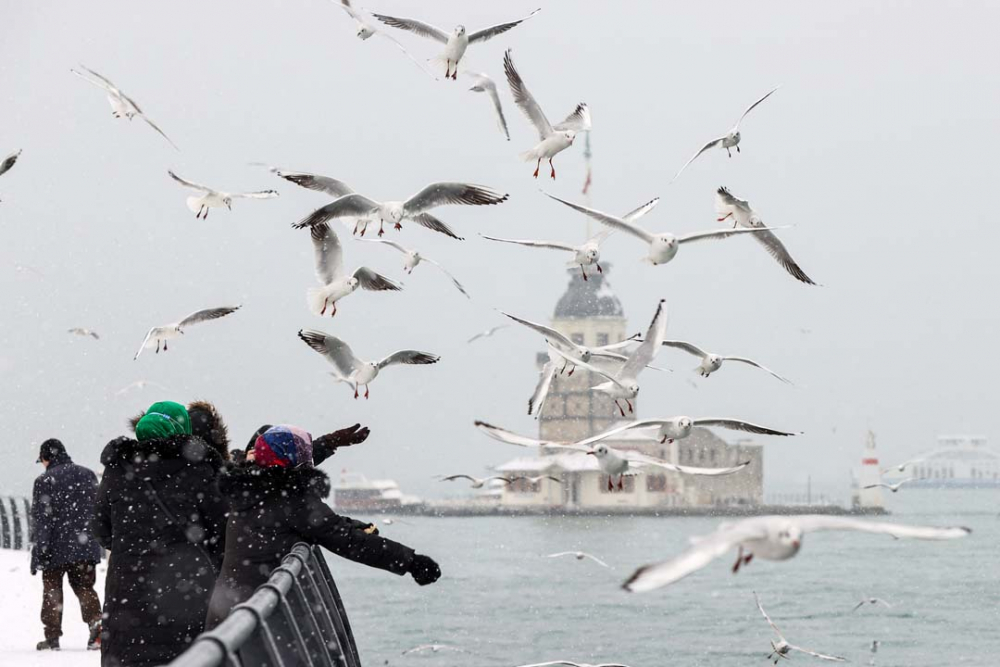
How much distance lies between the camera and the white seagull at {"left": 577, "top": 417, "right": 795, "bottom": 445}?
8227mm

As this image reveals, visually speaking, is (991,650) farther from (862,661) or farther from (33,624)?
(33,624)

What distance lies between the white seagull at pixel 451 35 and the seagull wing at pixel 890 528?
7.20 metres

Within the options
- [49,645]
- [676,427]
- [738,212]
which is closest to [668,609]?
[738,212]

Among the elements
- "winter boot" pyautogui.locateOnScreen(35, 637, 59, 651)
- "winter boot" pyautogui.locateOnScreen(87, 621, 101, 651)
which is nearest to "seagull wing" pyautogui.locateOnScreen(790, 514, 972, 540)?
"winter boot" pyautogui.locateOnScreen(87, 621, 101, 651)

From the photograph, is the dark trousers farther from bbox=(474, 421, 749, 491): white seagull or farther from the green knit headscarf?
the green knit headscarf

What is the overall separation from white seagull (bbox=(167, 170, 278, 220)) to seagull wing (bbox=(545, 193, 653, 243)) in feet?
12.7

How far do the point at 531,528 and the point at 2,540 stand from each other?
374 ft

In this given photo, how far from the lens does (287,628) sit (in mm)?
4547

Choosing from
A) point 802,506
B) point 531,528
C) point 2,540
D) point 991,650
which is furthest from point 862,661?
point 802,506

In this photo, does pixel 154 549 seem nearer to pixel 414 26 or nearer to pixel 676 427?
pixel 676 427

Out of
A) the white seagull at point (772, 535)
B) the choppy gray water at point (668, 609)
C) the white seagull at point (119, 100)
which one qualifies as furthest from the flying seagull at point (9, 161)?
the choppy gray water at point (668, 609)

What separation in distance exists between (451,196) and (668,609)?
5936 cm

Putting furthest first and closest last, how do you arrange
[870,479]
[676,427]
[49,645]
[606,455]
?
[870,479] → [49,645] → [676,427] → [606,455]

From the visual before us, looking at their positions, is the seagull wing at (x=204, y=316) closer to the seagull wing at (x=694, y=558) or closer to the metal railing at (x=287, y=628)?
the metal railing at (x=287, y=628)
